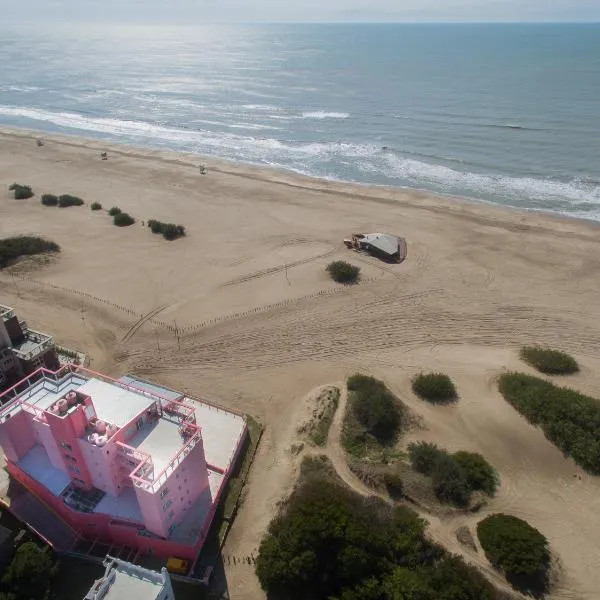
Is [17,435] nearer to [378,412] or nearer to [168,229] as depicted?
[378,412]

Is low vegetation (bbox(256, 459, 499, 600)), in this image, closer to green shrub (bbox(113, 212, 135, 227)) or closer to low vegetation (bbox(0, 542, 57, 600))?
low vegetation (bbox(0, 542, 57, 600))

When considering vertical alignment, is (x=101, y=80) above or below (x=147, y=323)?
above

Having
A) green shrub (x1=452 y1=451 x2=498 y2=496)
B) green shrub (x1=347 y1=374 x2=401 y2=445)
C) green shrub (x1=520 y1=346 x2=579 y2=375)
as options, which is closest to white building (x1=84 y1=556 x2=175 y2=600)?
green shrub (x1=347 y1=374 x2=401 y2=445)

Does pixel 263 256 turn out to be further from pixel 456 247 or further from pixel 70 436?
pixel 70 436

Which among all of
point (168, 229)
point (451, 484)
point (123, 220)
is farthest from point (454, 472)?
point (123, 220)

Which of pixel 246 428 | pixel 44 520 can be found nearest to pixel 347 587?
pixel 246 428
